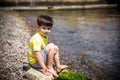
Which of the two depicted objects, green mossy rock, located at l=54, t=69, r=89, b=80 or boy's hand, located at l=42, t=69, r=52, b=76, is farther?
boy's hand, located at l=42, t=69, r=52, b=76

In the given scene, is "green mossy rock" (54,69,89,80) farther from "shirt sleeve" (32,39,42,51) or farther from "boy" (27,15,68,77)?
"shirt sleeve" (32,39,42,51)

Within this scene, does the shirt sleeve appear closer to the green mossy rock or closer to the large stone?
the large stone

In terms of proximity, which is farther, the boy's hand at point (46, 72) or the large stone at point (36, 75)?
the boy's hand at point (46, 72)

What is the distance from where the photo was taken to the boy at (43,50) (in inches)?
283

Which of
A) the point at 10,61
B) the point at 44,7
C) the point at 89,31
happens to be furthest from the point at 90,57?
the point at 44,7

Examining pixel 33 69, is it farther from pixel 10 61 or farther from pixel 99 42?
pixel 99 42

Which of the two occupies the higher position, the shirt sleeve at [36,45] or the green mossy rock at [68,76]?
the shirt sleeve at [36,45]

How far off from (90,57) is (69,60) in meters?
1.41

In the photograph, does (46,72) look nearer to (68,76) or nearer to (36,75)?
(36,75)

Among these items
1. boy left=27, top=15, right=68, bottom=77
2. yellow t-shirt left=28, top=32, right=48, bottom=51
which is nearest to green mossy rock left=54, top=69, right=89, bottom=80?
boy left=27, top=15, right=68, bottom=77

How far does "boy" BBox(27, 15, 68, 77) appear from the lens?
720cm

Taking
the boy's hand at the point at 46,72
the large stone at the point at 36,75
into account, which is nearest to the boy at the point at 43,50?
the boy's hand at the point at 46,72

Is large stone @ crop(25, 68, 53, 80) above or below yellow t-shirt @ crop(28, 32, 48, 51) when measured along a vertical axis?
below

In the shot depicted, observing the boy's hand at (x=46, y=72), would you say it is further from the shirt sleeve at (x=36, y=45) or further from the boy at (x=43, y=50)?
the shirt sleeve at (x=36, y=45)
